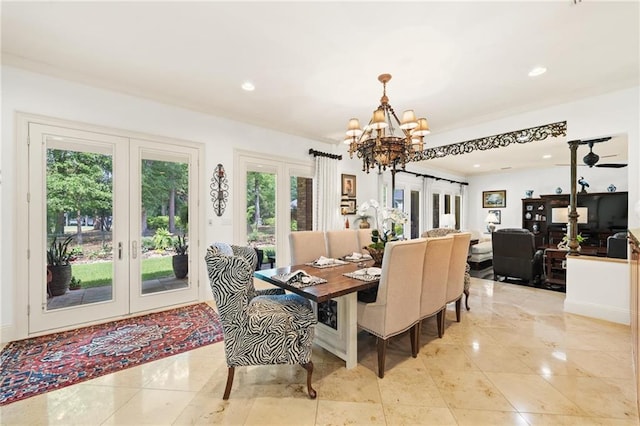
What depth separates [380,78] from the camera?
286 centimetres

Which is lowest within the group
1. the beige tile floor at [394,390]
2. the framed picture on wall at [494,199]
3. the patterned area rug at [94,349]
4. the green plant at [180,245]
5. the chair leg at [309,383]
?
the beige tile floor at [394,390]

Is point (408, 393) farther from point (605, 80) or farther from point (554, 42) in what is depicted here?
point (605, 80)

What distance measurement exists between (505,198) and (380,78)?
8.02m

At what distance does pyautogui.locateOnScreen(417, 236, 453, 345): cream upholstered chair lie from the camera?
246cm

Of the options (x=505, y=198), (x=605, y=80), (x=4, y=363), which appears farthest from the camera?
(x=505, y=198)

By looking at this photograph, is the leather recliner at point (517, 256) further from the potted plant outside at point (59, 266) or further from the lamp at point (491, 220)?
the potted plant outside at point (59, 266)

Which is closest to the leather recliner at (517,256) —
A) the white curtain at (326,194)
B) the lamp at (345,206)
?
the lamp at (345,206)

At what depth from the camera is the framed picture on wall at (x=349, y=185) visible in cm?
564

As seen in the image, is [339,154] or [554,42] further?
[339,154]

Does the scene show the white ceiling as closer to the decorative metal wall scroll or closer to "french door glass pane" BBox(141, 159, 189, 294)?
the decorative metal wall scroll

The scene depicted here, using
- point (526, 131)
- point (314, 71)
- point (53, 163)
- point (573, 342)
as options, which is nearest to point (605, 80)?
point (526, 131)

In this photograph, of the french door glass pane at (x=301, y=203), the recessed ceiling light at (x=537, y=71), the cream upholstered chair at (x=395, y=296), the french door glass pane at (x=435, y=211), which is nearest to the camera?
the cream upholstered chair at (x=395, y=296)

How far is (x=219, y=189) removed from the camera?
3.99 meters

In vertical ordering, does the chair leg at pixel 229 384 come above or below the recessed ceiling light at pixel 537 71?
below
